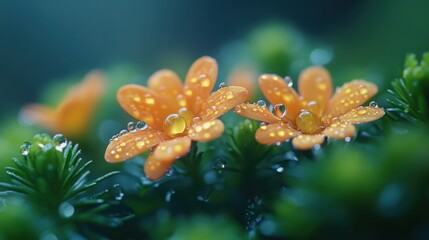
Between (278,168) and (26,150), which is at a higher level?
(26,150)

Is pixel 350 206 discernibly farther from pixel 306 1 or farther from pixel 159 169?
pixel 306 1

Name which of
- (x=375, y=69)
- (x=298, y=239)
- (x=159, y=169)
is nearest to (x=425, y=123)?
(x=298, y=239)

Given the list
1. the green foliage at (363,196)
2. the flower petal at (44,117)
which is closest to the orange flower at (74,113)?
the flower petal at (44,117)

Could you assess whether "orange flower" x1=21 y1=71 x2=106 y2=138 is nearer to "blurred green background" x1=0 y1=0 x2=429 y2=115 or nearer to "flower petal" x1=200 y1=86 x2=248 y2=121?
"flower petal" x1=200 y1=86 x2=248 y2=121

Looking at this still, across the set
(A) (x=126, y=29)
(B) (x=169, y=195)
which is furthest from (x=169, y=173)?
(A) (x=126, y=29)

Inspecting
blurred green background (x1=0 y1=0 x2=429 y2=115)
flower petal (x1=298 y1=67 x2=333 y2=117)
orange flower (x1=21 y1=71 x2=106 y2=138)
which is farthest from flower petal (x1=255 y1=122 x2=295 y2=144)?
blurred green background (x1=0 y1=0 x2=429 y2=115)

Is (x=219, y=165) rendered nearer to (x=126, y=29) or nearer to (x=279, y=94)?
(x=279, y=94)

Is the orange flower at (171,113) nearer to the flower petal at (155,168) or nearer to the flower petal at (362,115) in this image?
the flower petal at (155,168)
